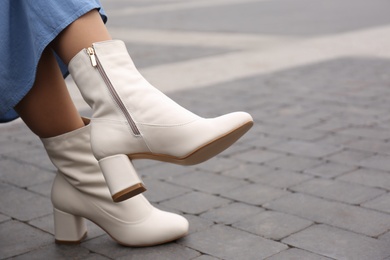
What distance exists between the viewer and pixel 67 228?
2.42 meters

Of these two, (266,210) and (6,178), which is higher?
(266,210)

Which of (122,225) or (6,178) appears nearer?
(122,225)

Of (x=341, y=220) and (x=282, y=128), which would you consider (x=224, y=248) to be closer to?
(x=341, y=220)

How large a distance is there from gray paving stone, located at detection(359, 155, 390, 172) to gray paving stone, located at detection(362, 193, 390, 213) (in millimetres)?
412

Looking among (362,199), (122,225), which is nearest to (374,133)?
(362,199)

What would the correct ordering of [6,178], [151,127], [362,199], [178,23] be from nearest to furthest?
[151,127] → [362,199] → [6,178] → [178,23]

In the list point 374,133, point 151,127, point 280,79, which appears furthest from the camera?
point 280,79

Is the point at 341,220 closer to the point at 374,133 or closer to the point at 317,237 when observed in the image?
the point at 317,237

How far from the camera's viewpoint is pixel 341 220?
2.56 meters

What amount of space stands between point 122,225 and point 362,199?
0.98 meters

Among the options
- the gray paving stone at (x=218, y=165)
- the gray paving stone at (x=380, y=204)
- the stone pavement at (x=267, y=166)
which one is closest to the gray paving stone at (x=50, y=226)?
the stone pavement at (x=267, y=166)

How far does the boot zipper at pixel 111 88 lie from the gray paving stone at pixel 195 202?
0.74 m

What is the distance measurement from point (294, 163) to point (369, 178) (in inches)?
15.6

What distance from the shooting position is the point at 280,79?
18.1 ft
